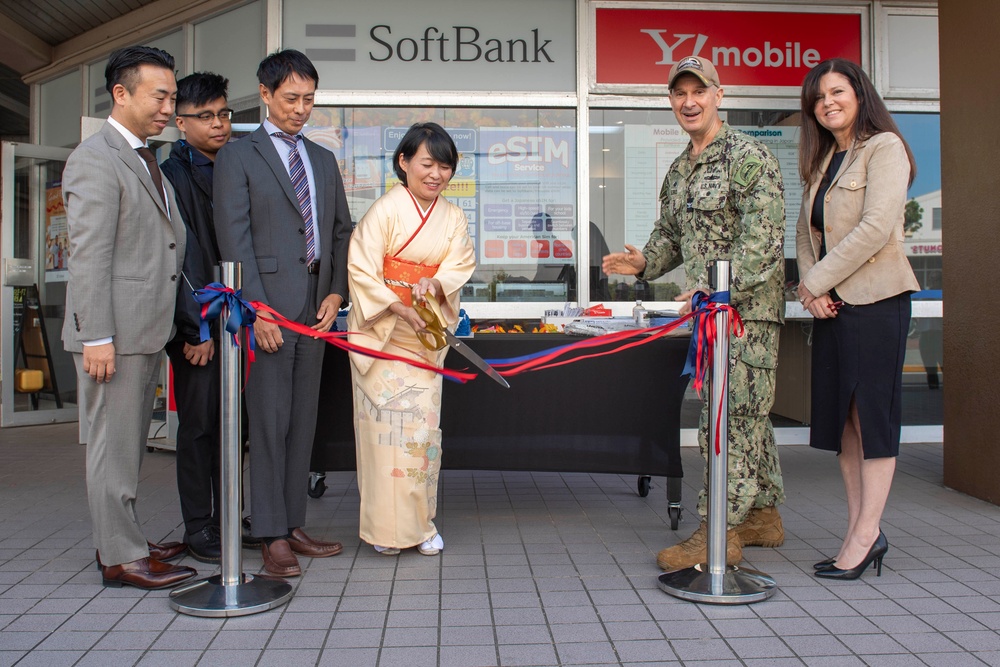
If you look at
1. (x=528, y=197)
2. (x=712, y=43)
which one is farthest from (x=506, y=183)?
(x=712, y=43)

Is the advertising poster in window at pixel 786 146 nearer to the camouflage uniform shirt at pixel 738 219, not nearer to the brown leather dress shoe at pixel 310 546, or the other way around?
the camouflage uniform shirt at pixel 738 219

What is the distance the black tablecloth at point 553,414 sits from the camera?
4168mm

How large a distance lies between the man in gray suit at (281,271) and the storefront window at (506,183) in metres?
2.69

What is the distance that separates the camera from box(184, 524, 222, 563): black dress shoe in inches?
142

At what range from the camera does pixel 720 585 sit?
3109 millimetres

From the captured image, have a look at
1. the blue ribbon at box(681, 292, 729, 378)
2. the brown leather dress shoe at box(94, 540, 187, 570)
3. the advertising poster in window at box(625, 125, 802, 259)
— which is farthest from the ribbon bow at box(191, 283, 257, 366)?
the advertising poster in window at box(625, 125, 802, 259)

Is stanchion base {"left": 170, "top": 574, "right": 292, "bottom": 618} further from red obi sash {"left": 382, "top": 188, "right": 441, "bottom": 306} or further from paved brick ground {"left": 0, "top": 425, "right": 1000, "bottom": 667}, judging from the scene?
red obi sash {"left": 382, "top": 188, "right": 441, "bottom": 306}

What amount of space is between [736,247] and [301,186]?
5.99 feet

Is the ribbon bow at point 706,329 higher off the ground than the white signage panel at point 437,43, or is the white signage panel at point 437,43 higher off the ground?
the white signage panel at point 437,43

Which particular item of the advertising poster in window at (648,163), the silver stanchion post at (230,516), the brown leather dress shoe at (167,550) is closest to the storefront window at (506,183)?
the advertising poster in window at (648,163)

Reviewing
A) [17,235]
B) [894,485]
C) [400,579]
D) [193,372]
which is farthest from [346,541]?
[17,235]

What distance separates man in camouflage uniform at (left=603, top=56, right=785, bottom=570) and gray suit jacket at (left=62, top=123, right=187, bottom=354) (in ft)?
6.82

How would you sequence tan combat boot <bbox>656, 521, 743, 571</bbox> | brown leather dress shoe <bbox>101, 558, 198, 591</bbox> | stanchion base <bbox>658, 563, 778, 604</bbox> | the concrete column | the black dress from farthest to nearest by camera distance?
the concrete column, tan combat boot <bbox>656, 521, 743, 571</bbox>, the black dress, brown leather dress shoe <bbox>101, 558, 198, 591</bbox>, stanchion base <bbox>658, 563, 778, 604</bbox>

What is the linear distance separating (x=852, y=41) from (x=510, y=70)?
2.57m
